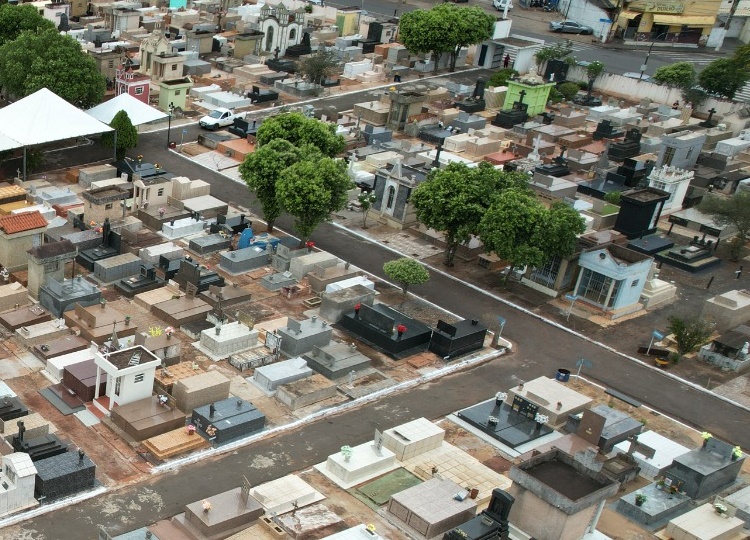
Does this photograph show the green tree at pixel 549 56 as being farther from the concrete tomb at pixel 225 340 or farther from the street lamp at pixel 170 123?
the concrete tomb at pixel 225 340

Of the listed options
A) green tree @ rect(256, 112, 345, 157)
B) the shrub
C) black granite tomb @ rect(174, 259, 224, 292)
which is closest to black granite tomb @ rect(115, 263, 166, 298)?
black granite tomb @ rect(174, 259, 224, 292)

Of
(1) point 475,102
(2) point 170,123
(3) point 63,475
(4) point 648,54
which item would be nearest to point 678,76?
(4) point 648,54

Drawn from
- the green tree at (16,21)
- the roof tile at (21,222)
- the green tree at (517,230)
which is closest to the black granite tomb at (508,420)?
the green tree at (517,230)

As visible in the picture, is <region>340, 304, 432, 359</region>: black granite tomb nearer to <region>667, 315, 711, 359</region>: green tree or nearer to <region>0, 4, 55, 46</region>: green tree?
<region>667, 315, 711, 359</region>: green tree

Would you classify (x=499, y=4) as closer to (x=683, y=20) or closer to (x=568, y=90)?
(x=683, y=20)

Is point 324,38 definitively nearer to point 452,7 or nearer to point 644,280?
point 452,7

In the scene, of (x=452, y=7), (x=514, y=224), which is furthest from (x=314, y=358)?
(x=452, y=7)
